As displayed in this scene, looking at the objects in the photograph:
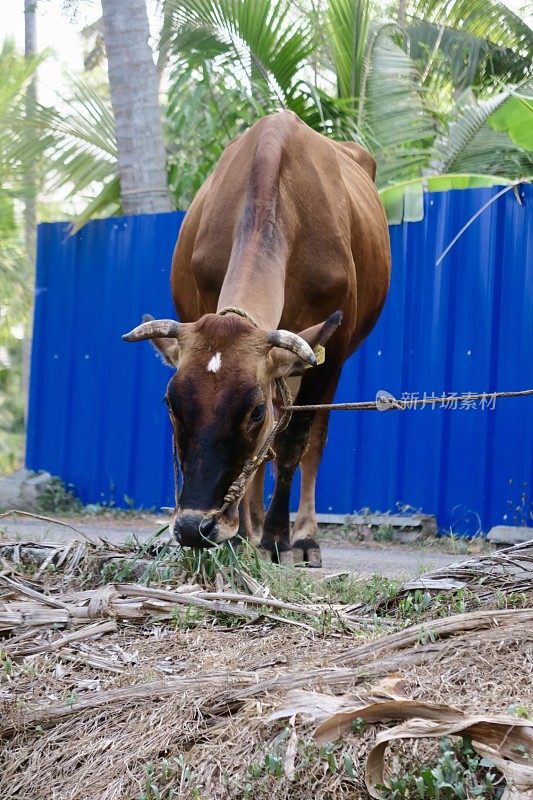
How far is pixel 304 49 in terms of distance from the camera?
36.3ft

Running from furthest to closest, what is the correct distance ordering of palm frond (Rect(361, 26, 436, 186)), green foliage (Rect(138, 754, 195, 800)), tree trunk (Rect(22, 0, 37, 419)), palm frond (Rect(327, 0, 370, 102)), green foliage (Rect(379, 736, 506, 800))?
tree trunk (Rect(22, 0, 37, 419)) < palm frond (Rect(327, 0, 370, 102)) < palm frond (Rect(361, 26, 436, 186)) < green foliage (Rect(138, 754, 195, 800)) < green foliage (Rect(379, 736, 506, 800))

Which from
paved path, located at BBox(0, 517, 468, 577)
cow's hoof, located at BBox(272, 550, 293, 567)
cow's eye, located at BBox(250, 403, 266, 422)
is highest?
cow's eye, located at BBox(250, 403, 266, 422)

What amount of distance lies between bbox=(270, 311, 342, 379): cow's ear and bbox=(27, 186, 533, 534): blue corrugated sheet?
11.9 feet

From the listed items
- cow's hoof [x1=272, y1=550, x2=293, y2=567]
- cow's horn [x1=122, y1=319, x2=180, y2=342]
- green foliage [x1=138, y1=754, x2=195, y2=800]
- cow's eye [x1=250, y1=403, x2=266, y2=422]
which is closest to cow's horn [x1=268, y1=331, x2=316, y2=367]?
cow's eye [x1=250, y1=403, x2=266, y2=422]

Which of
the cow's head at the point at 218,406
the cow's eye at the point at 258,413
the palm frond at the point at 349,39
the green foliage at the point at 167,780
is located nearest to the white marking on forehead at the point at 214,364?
the cow's head at the point at 218,406

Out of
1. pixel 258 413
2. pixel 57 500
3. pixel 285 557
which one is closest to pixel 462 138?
pixel 57 500

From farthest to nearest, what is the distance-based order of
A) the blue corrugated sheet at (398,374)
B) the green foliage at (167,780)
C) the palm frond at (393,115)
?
the palm frond at (393,115)
the blue corrugated sheet at (398,374)
the green foliage at (167,780)

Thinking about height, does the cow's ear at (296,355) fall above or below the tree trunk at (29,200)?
below

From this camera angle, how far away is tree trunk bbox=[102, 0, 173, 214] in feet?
36.0

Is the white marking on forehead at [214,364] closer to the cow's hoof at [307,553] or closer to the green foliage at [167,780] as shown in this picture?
the green foliage at [167,780]

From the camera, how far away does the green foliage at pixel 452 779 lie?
2641 millimetres

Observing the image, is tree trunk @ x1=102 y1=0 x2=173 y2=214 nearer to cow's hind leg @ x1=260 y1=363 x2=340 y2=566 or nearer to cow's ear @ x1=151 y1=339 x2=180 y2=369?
cow's hind leg @ x1=260 y1=363 x2=340 y2=566

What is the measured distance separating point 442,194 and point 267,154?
10.4 ft

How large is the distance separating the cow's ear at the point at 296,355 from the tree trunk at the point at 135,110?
6.21 m
